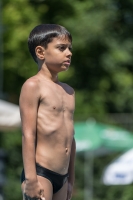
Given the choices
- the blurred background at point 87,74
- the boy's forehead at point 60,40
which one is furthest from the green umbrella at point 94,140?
the boy's forehead at point 60,40

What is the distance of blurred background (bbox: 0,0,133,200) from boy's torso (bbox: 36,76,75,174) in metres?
6.73

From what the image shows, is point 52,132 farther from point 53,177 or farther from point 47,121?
point 53,177

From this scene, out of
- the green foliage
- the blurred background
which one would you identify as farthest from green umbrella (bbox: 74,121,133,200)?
the green foliage

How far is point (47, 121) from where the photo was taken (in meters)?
3.86

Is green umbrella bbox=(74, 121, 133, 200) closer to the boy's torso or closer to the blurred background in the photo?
the blurred background

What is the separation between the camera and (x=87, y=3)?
56.7 feet

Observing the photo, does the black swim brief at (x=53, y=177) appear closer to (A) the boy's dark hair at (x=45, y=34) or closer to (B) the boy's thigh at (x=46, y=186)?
(B) the boy's thigh at (x=46, y=186)

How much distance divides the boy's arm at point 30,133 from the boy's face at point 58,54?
20 cm

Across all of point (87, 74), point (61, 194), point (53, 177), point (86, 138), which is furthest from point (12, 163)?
point (53, 177)

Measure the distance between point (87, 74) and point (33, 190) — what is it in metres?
16.8

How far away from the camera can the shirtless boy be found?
377cm

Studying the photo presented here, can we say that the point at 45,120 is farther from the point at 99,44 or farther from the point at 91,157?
the point at 99,44

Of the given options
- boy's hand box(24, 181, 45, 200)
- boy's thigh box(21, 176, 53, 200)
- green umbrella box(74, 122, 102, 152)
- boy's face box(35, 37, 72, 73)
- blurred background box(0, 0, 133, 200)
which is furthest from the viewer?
blurred background box(0, 0, 133, 200)

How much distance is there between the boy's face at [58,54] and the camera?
3922 millimetres
